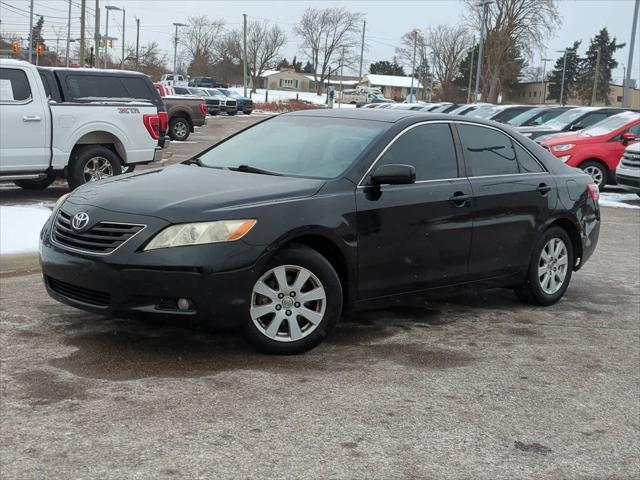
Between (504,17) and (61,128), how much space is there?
6665 centimetres

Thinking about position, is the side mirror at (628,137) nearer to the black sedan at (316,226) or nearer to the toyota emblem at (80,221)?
the black sedan at (316,226)

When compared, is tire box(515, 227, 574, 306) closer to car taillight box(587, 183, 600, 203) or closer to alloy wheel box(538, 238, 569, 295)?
alloy wheel box(538, 238, 569, 295)

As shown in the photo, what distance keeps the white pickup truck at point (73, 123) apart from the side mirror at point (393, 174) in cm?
778

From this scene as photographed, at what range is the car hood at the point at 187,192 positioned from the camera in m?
5.01

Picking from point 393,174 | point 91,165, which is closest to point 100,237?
point 393,174

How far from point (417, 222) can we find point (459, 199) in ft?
1.63

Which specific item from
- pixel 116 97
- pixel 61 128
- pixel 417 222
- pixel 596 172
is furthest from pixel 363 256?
pixel 596 172

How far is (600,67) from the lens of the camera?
118 meters

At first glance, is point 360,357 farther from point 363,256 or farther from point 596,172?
point 596,172

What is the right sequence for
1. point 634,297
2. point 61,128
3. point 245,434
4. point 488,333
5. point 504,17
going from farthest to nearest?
point 504,17
point 61,128
point 634,297
point 488,333
point 245,434

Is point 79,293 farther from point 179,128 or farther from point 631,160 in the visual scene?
point 179,128

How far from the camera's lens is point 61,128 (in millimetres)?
12281

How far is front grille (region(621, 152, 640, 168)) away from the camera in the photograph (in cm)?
1565

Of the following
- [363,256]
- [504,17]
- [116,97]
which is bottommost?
[363,256]
